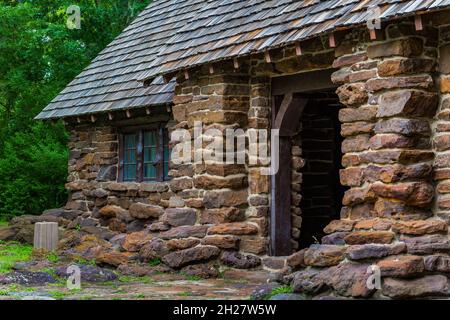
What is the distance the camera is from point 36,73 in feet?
75.9

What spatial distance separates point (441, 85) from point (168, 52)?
4901 millimetres

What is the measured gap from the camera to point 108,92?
14.9 meters

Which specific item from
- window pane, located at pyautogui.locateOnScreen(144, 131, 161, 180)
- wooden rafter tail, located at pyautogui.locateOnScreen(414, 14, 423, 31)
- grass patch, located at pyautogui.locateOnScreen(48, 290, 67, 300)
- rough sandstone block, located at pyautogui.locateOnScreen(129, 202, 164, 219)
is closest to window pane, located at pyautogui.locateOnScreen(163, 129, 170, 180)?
window pane, located at pyautogui.locateOnScreen(144, 131, 161, 180)

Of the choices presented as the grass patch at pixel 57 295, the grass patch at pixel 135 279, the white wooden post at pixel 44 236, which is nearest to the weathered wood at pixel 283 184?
the grass patch at pixel 135 279

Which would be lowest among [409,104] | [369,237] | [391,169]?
[369,237]

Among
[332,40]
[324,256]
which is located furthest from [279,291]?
[332,40]

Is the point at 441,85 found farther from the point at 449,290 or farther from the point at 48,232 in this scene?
the point at 48,232

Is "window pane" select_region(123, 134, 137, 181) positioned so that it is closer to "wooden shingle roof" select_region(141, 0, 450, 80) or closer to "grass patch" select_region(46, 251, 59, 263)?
"wooden shingle roof" select_region(141, 0, 450, 80)

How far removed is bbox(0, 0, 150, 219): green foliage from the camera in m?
20.4

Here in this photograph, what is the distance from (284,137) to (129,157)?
4759 mm

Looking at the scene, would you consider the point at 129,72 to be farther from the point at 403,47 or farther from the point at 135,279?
the point at 403,47

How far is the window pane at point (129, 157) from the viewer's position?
1486 cm

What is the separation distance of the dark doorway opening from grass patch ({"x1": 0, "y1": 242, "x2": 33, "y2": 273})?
4574 millimetres

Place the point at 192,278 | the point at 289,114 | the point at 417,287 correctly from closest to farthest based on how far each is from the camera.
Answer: the point at 417,287, the point at 192,278, the point at 289,114
